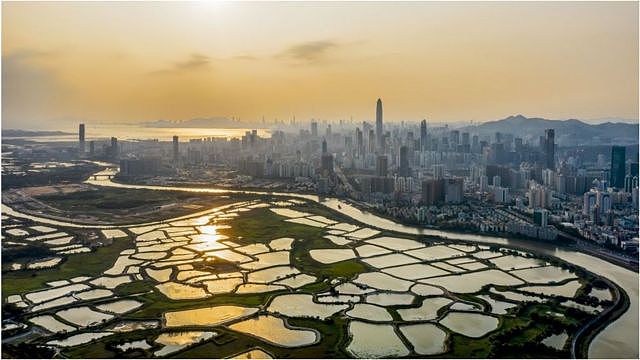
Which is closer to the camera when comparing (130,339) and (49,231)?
(130,339)

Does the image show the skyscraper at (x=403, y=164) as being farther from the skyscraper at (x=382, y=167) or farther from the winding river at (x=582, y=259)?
the winding river at (x=582, y=259)

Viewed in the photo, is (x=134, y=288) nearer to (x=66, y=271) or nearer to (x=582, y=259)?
(x=66, y=271)

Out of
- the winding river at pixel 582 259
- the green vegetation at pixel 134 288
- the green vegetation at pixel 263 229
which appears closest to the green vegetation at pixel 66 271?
the green vegetation at pixel 134 288

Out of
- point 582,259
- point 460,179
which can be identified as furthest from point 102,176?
point 582,259

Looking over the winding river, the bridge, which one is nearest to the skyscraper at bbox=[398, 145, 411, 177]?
the winding river

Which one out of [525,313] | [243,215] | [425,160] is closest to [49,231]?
[243,215]

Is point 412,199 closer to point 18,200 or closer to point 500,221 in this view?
point 500,221

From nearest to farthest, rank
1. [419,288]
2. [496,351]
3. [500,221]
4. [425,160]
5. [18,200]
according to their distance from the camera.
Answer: [496,351] → [419,288] → [500,221] → [18,200] → [425,160]
